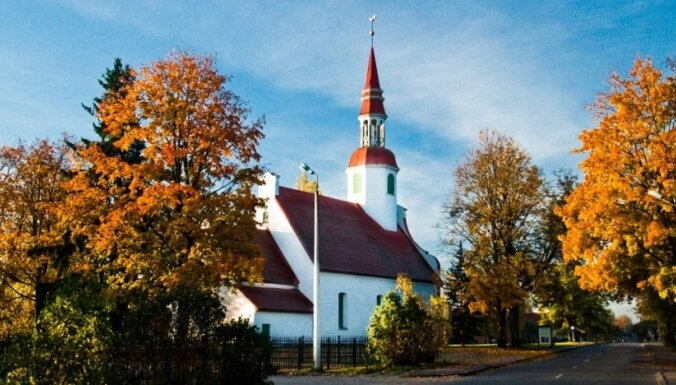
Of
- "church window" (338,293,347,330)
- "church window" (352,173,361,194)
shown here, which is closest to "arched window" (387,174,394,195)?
"church window" (352,173,361,194)

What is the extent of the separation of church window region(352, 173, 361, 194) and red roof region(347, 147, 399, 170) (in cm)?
103

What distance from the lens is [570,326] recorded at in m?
84.2

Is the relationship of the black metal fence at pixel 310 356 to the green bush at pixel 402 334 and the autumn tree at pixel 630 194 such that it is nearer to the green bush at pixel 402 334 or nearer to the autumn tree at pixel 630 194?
the green bush at pixel 402 334

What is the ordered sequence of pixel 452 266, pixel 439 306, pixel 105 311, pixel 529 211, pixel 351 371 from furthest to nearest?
pixel 452 266 → pixel 529 211 → pixel 439 306 → pixel 351 371 → pixel 105 311

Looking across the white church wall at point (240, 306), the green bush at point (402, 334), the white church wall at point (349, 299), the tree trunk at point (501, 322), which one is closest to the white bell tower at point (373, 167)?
the white church wall at point (349, 299)

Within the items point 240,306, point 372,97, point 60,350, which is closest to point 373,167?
point 372,97

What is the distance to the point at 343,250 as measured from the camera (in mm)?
46594

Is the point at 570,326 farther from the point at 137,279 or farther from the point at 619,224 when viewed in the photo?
the point at 137,279

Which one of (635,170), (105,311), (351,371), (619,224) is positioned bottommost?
(351,371)

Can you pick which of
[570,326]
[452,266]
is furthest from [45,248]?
[570,326]

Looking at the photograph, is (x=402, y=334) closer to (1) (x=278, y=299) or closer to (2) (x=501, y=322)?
(1) (x=278, y=299)

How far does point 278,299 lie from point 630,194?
69.5 feet

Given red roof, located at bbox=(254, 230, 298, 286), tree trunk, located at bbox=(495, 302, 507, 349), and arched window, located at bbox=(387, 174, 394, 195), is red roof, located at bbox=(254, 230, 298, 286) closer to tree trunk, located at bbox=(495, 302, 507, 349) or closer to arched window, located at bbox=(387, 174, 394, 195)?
tree trunk, located at bbox=(495, 302, 507, 349)

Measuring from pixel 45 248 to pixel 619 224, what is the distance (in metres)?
25.8
